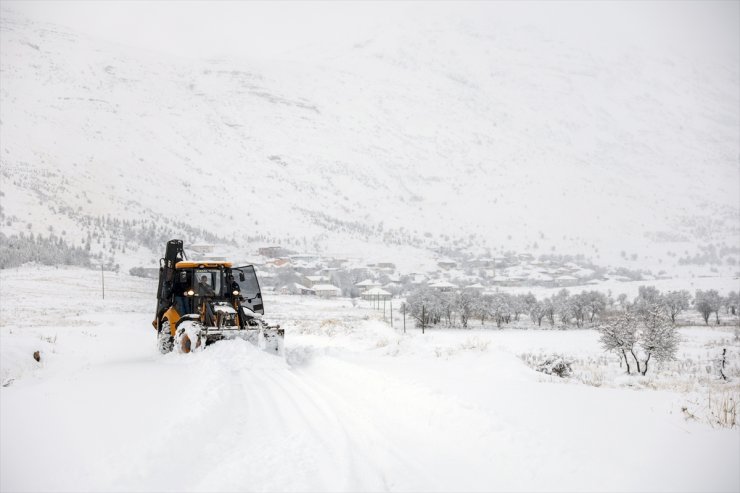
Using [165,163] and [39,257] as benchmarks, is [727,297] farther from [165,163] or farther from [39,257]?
[165,163]

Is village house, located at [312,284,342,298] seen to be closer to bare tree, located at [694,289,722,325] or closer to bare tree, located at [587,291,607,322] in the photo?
bare tree, located at [587,291,607,322]

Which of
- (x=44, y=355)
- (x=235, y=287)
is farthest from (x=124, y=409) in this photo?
(x=44, y=355)

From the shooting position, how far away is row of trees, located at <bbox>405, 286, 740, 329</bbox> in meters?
69.0

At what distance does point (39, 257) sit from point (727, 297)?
369 feet

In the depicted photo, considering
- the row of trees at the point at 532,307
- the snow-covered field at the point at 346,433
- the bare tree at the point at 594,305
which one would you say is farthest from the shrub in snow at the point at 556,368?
the bare tree at the point at 594,305

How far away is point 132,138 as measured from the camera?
190875mm

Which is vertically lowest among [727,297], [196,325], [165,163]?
[727,297]

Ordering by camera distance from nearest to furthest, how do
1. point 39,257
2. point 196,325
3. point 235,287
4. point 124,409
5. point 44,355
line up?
point 124,409 < point 196,325 < point 44,355 < point 235,287 < point 39,257

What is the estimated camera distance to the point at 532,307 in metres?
76.8

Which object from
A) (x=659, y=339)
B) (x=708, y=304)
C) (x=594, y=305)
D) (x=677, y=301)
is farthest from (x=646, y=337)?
(x=677, y=301)

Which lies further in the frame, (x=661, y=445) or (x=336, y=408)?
(x=336, y=408)

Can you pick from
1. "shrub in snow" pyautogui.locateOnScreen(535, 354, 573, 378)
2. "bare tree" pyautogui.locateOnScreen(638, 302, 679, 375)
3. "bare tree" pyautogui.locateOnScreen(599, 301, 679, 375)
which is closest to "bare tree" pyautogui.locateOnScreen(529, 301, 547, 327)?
"bare tree" pyautogui.locateOnScreen(599, 301, 679, 375)

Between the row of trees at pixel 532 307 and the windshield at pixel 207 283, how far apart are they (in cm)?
4782

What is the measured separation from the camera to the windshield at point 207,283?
1591cm
